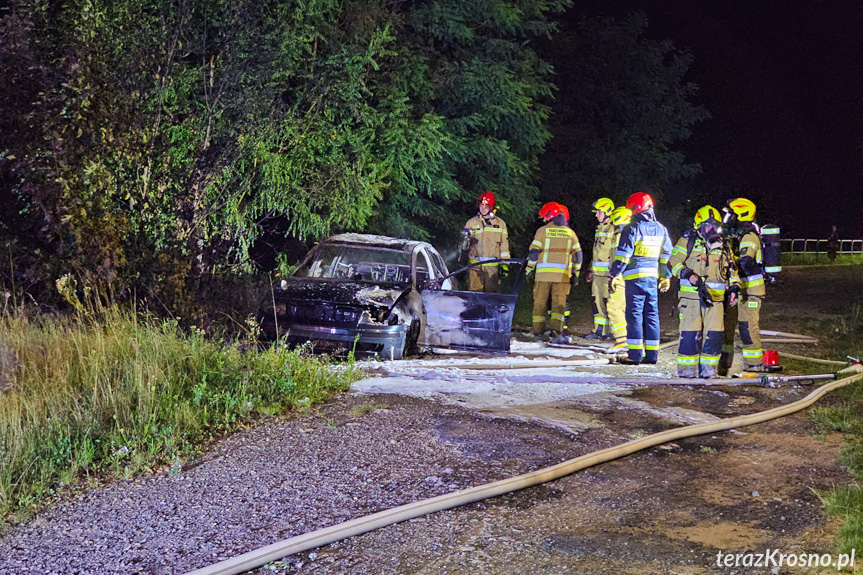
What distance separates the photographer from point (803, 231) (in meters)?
56.6

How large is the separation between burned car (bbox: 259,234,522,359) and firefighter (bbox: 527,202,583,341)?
4.90 feet

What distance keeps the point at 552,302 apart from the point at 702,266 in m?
3.20

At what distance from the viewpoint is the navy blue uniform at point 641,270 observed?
9672mm

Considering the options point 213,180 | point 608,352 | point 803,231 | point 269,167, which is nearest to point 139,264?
point 213,180

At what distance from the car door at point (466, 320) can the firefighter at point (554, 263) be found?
6.60 ft

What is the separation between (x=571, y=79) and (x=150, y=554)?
26.3 meters

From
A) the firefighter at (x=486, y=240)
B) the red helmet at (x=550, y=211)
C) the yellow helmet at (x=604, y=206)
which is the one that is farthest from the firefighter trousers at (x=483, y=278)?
the yellow helmet at (x=604, y=206)

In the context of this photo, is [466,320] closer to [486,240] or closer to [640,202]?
[640,202]

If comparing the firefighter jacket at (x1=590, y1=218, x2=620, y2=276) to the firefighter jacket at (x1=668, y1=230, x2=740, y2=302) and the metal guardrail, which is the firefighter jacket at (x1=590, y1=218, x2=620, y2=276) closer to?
the firefighter jacket at (x1=668, y1=230, x2=740, y2=302)

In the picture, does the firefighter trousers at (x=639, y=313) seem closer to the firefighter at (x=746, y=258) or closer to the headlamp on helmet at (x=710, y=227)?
the firefighter at (x=746, y=258)

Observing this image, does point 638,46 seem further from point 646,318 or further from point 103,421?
point 103,421
